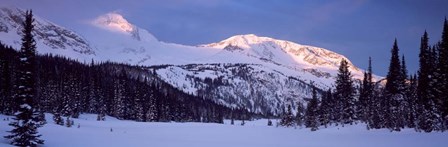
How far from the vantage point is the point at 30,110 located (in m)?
25.7

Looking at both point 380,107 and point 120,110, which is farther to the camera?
point 120,110

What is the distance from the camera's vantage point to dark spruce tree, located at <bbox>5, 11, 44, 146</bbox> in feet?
82.0

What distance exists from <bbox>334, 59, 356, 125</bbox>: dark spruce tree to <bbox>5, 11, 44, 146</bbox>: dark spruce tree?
161ft

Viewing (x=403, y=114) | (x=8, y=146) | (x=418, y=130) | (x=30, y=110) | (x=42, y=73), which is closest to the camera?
(x=8, y=146)

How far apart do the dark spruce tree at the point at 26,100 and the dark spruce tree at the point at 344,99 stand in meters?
49.0

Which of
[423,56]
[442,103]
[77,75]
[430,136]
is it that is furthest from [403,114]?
[77,75]

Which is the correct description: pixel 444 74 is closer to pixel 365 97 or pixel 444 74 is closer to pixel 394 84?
pixel 394 84

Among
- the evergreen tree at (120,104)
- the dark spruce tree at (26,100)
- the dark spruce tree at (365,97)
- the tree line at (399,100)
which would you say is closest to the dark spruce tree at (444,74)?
the tree line at (399,100)

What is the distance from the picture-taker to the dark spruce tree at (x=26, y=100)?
25.0 meters

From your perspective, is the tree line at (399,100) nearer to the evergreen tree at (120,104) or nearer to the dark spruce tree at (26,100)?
the dark spruce tree at (26,100)

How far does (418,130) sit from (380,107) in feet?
48.7

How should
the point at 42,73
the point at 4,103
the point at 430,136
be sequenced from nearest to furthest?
the point at 430,136
the point at 4,103
the point at 42,73

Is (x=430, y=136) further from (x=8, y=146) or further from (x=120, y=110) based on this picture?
(x=120, y=110)

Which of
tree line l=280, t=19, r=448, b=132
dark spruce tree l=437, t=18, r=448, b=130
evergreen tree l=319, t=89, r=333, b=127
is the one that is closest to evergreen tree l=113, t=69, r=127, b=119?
tree line l=280, t=19, r=448, b=132
